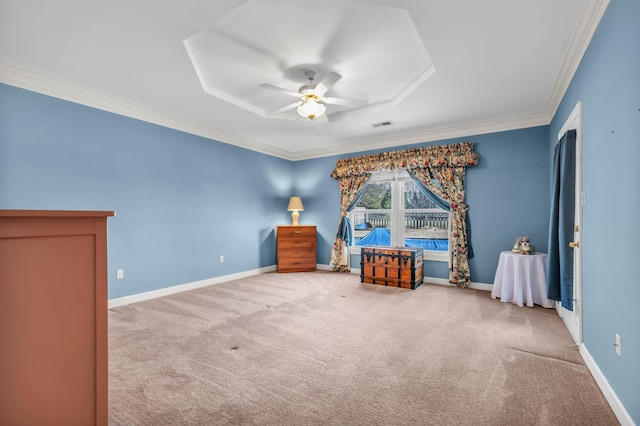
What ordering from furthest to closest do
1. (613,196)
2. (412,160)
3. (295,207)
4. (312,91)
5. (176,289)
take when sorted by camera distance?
(295,207), (412,160), (176,289), (312,91), (613,196)

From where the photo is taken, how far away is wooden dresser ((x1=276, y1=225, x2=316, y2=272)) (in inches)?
230

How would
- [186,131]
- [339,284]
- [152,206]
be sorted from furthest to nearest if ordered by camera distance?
[339,284]
[186,131]
[152,206]

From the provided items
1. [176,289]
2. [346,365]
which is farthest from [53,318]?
[176,289]

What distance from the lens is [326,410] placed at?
177 cm

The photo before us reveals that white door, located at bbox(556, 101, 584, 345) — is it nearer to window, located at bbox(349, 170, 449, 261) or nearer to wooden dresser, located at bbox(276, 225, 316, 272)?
window, located at bbox(349, 170, 449, 261)

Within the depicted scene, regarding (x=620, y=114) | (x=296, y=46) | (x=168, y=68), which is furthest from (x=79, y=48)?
(x=620, y=114)

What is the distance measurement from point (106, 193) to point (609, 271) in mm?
4738

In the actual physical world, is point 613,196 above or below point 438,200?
below

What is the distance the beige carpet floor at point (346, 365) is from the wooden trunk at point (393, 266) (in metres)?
0.81

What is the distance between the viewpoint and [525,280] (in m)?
3.76

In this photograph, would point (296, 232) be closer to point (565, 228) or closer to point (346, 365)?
point (346, 365)

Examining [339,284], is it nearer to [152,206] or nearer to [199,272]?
[199,272]

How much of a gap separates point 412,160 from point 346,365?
3692 mm

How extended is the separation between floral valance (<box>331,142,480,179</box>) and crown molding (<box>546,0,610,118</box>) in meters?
1.38
